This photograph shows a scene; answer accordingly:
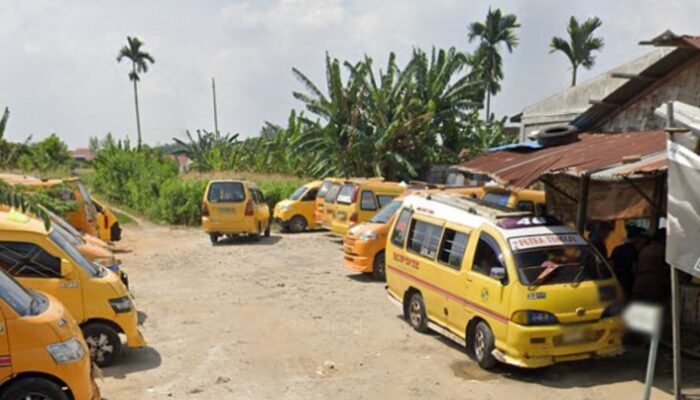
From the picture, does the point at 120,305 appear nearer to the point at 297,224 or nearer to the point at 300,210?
the point at 300,210

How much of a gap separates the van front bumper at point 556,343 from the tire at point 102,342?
4.84 m

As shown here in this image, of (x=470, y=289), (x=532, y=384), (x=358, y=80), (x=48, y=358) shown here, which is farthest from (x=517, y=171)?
(x=358, y=80)

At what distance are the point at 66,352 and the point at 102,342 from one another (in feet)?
8.36

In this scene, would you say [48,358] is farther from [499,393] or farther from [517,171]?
[517,171]

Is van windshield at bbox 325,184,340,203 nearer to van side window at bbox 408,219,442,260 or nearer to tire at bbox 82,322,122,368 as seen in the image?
van side window at bbox 408,219,442,260

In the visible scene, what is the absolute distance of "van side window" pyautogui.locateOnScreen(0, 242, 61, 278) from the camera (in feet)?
26.0

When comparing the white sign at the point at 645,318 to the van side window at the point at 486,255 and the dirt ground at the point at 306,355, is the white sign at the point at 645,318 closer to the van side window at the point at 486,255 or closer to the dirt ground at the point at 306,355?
the dirt ground at the point at 306,355

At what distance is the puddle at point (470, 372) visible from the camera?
7.93 meters

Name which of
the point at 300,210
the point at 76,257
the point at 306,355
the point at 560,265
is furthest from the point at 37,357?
the point at 300,210

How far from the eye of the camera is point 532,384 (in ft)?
25.2

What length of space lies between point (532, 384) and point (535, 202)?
8783 mm

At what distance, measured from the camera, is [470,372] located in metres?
8.16

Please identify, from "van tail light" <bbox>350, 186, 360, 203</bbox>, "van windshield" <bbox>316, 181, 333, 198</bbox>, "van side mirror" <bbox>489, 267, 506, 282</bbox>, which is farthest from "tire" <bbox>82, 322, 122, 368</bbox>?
"van windshield" <bbox>316, 181, 333, 198</bbox>

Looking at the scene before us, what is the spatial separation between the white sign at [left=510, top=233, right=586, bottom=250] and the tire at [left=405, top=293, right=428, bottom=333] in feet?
7.33
